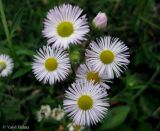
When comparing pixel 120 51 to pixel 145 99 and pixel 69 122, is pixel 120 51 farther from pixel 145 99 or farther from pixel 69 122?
pixel 145 99

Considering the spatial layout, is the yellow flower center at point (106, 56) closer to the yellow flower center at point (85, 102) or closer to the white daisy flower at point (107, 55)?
the white daisy flower at point (107, 55)

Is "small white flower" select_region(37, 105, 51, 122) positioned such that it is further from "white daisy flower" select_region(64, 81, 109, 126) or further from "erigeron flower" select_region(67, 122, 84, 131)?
"white daisy flower" select_region(64, 81, 109, 126)

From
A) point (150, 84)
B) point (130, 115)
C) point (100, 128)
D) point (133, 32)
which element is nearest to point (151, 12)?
point (133, 32)

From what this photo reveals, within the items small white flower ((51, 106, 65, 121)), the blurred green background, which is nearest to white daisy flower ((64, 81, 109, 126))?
the blurred green background

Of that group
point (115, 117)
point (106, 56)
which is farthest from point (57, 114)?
point (106, 56)

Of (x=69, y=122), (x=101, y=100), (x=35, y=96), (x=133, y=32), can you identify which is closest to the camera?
(x=101, y=100)

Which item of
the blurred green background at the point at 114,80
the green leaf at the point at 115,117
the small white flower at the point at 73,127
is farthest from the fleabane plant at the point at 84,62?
the green leaf at the point at 115,117
